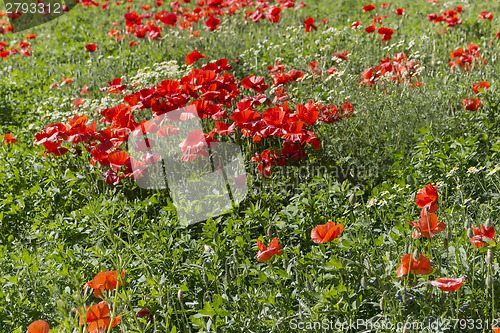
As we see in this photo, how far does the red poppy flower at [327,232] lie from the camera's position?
1.62 meters

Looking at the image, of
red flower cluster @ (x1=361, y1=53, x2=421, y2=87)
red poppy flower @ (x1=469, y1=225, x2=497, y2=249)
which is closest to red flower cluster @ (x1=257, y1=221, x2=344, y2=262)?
red poppy flower @ (x1=469, y1=225, x2=497, y2=249)

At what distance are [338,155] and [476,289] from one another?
1.48m

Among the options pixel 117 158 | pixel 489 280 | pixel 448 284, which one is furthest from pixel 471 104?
pixel 117 158

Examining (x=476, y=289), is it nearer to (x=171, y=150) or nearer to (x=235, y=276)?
(x=235, y=276)

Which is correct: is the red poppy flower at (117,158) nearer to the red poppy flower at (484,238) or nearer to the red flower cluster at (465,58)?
the red poppy flower at (484,238)

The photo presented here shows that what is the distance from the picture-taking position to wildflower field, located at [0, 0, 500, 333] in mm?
1672

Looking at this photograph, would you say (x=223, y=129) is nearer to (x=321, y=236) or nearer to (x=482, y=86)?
(x=321, y=236)

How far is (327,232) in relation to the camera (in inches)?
64.6

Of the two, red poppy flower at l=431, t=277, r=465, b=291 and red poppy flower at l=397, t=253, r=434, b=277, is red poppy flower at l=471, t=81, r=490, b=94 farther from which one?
red poppy flower at l=431, t=277, r=465, b=291

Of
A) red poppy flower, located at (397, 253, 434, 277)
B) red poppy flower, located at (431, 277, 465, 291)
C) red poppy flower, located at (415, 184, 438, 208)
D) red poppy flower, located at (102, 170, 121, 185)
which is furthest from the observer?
red poppy flower, located at (102, 170, 121, 185)

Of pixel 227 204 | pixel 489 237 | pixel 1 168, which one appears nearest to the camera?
pixel 489 237

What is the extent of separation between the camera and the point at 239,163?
2.97 metres

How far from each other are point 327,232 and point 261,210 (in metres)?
0.77

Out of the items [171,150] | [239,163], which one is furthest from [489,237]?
[171,150]
